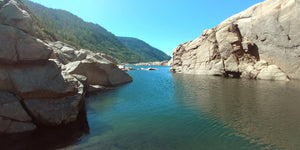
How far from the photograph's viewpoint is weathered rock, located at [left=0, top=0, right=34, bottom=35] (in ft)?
37.1

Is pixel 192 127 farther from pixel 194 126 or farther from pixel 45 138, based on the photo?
pixel 45 138

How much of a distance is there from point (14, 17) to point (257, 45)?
51.1 meters

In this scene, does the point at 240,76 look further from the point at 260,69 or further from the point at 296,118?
the point at 296,118

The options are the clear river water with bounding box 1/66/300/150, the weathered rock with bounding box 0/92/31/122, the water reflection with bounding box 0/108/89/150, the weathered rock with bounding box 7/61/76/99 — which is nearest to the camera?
the water reflection with bounding box 0/108/89/150

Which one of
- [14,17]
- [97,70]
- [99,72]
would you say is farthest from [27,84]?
[99,72]

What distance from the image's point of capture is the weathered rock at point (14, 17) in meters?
11.3

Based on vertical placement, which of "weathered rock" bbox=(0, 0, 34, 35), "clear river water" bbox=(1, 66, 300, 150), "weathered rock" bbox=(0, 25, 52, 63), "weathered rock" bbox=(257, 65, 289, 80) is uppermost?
"weathered rock" bbox=(0, 0, 34, 35)

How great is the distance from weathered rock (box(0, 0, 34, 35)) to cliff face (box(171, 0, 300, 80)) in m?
45.9

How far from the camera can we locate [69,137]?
9.76m

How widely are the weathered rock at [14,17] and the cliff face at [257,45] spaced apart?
4594 cm

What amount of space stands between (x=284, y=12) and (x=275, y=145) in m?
41.2

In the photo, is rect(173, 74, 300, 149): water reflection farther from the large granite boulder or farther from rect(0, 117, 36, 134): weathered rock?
the large granite boulder

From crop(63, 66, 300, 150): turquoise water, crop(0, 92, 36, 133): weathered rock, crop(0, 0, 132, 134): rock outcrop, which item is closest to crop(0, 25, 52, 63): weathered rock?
crop(0, 0, 132, 134): rock outcrop

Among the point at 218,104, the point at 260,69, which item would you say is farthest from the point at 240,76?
the point at 218,104
